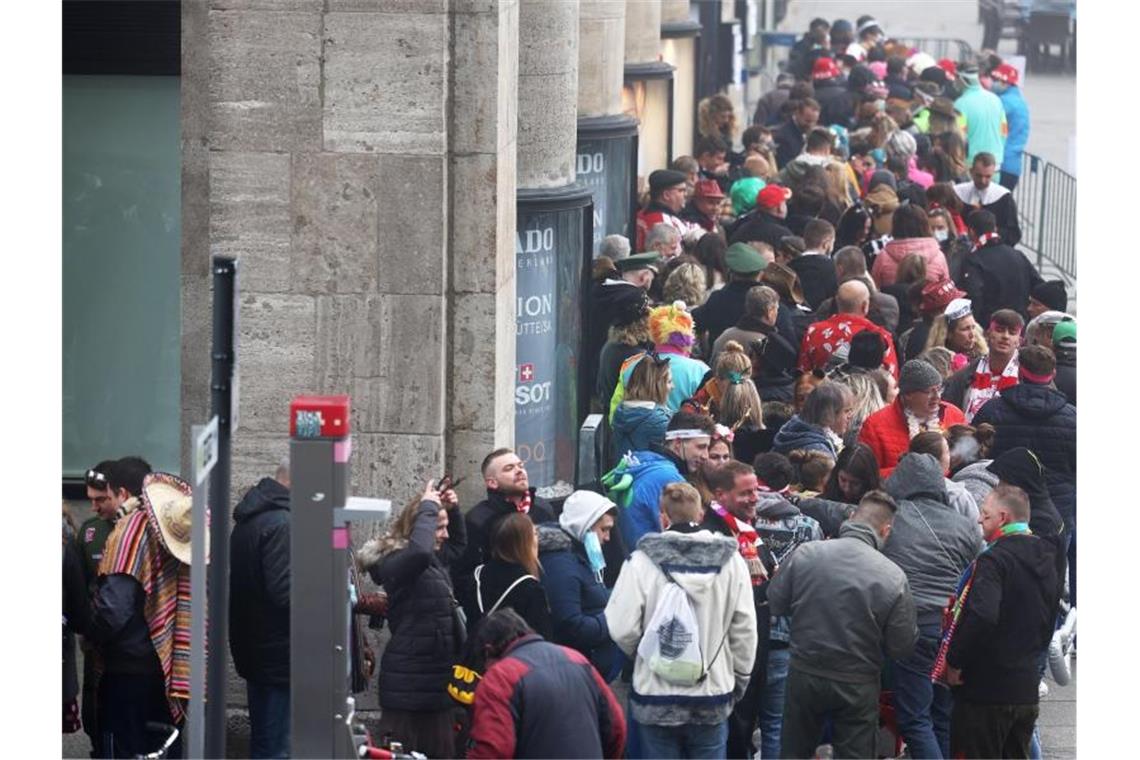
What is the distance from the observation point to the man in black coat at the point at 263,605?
379 inches

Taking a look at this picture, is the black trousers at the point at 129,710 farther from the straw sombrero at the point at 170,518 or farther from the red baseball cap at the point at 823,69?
the red baseball cap at the point at 823,69

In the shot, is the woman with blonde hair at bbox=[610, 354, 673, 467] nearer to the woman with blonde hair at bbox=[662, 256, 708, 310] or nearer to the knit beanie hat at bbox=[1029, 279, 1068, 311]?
the woman with blonde hair at bbox=[662, 256, 708, 310]

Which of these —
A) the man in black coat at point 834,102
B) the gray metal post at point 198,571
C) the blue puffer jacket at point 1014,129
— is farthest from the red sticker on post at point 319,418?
the blue puffer jacket at point 1014,129

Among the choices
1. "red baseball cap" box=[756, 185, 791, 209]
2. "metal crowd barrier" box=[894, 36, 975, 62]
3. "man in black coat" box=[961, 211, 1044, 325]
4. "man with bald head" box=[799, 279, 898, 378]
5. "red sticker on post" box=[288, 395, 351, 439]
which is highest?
"metal crowd barrier" box=[894, 36, 975, 62]

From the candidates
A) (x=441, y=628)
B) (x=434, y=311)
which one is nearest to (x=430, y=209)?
(x=434, y=311)

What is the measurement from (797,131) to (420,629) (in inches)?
566

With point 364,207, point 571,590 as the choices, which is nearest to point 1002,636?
point 571,590

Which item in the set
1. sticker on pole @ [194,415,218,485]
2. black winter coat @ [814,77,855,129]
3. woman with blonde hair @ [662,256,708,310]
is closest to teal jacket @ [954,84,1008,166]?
black winter coat @ [814,77,855,129]

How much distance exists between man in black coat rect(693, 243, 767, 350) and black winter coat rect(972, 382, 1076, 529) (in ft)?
9.70

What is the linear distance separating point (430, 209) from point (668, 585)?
7.28ft

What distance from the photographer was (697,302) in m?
15.2

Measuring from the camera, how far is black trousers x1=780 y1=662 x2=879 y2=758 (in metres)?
9.84

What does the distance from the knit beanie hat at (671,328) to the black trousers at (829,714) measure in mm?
3708

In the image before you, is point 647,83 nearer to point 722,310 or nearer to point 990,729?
point 722,310
